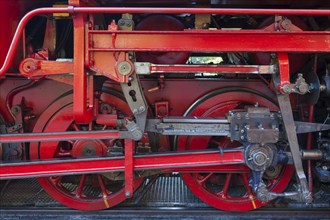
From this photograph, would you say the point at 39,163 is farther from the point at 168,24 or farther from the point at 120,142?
the point at 168,24

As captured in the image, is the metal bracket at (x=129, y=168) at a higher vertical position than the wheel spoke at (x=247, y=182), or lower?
higher

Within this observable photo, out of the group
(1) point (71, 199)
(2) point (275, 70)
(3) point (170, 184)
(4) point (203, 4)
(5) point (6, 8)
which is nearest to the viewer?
(2) point (275, 70)

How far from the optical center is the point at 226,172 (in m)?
2.77

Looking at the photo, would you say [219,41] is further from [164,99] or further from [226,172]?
[226,172]

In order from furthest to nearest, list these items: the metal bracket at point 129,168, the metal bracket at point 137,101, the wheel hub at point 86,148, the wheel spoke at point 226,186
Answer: the wheel spoke at point 226,186, the wheel hub at point 86,148, the metal bracket at point 129,168, the metal bracket at point 137,101

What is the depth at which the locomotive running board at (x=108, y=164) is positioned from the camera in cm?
245

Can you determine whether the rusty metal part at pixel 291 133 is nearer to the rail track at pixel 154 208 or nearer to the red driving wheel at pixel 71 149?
the rail track at pixel 154 208

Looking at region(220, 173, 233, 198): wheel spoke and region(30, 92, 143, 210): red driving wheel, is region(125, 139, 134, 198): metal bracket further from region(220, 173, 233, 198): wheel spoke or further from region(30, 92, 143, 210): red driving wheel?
region(220, 173, 233, 198): wheel spoke

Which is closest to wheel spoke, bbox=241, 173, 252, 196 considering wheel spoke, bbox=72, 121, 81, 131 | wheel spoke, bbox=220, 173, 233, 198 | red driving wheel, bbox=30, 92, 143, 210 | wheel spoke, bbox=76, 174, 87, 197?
wheel spoke, bbox=220, 173, 233, 198

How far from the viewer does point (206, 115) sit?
106 inches

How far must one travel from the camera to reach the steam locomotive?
2150mm

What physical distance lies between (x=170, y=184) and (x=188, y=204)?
0.41m

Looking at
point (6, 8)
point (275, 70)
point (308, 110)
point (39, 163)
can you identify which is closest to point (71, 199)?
point (39, 163)

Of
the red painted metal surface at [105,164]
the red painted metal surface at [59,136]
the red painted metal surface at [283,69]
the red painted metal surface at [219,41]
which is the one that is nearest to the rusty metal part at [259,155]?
the red painted metal surface at [105,164]
